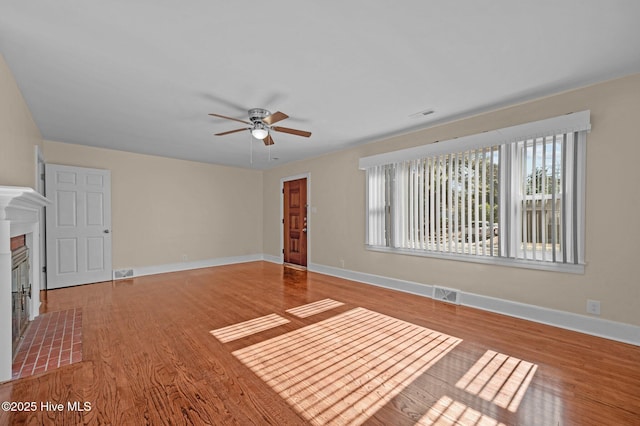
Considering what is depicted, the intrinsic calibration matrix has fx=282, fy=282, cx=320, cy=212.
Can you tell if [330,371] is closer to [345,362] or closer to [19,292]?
[345,362]

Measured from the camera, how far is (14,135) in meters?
2.76

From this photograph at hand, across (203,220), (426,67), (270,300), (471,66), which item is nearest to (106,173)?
(203,220)

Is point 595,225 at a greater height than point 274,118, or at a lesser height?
lesser

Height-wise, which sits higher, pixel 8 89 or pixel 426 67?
pixel 426 67

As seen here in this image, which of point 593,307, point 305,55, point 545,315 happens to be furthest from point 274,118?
point 593,307

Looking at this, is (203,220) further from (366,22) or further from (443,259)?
(366,22)

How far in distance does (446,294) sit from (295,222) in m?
3.87

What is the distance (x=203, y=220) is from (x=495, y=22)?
21.2 feet

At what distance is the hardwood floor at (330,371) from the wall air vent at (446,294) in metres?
0.15

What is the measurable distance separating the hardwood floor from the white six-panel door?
1.40 metres

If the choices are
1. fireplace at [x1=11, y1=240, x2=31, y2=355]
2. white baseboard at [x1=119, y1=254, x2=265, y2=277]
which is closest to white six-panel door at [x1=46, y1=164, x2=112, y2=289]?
white baseboard at [x1=119, y1=254, x2=265, y2=277]

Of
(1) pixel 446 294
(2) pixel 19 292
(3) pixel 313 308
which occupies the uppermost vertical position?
(2) pixel 19 292

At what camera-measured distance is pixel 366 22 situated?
194 cm

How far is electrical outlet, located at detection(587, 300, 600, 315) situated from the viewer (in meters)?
2.83
